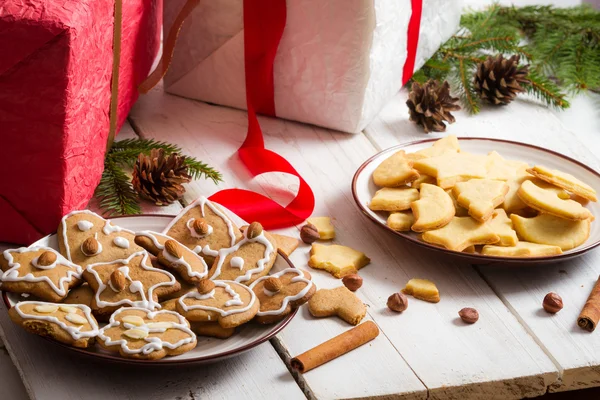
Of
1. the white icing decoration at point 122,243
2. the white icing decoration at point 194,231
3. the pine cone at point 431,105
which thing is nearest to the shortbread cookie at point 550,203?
the pine cone at point 431,105

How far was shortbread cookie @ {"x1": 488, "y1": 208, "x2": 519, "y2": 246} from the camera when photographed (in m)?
1.21

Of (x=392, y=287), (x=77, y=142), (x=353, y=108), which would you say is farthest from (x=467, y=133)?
(x=77, y=142)

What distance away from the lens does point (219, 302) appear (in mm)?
1014

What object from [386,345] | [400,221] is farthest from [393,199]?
[386,345]

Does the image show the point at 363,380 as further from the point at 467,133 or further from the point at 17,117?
the point at 467,133

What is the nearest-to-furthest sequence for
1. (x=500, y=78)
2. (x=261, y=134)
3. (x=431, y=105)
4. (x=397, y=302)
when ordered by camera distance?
(x=397, y=302) → (x=261, y=134) → (x=431, y=105) → (x=500, y=78)

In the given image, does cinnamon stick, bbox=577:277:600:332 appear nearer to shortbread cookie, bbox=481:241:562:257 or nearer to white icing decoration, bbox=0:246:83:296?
shortbread cookie, bbox=481:241:562:257

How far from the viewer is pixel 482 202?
4.05 feet

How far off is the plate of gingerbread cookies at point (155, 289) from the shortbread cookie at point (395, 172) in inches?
10.5

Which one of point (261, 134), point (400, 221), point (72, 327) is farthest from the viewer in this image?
point (261, 134)

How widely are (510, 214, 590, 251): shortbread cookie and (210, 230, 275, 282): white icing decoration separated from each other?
37 cm

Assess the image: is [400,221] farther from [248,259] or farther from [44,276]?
[44,276]

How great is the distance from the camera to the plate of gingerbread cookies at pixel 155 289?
954 mm

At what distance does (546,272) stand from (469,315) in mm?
179
